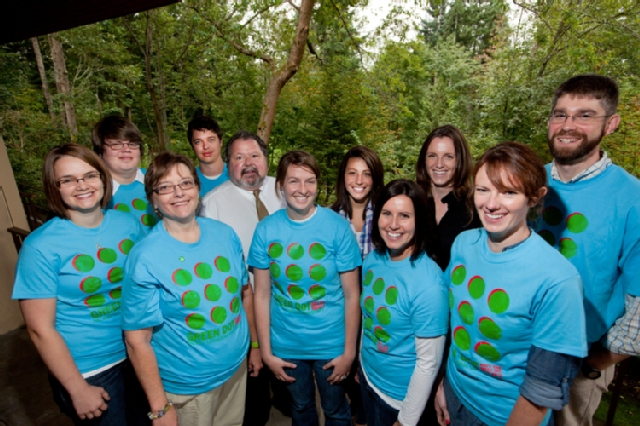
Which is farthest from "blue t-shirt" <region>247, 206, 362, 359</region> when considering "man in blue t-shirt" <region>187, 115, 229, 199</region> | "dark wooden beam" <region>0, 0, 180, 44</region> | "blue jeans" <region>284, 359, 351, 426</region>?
"dark wooden beam" <region>0, 0, 180, 44</region>

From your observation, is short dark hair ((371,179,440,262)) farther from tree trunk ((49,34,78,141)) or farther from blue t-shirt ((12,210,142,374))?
tree trunk ((49,34,78,141))

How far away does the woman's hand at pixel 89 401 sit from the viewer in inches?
71.2

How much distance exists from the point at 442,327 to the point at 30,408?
12.3 ft

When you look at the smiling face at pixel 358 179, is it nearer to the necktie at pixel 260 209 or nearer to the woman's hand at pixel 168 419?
the necktie at pixel 260 209

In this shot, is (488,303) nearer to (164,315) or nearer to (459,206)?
(459,206)

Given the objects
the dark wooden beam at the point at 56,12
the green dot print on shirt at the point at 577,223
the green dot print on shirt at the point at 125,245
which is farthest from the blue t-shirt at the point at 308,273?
the dark wooden beam at the point at 56,12

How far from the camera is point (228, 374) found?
1.97m

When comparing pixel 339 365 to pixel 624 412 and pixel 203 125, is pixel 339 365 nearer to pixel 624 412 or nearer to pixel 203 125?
pixel 203 125

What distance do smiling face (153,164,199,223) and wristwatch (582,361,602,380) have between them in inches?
93.9

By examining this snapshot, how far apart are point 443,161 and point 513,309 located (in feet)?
4.54

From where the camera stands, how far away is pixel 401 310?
1.79 m

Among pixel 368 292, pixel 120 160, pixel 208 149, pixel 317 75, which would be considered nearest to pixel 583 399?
pixel 368 292

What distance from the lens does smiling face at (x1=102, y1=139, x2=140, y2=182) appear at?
2547mm

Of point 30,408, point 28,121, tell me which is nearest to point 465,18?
point 28,121
